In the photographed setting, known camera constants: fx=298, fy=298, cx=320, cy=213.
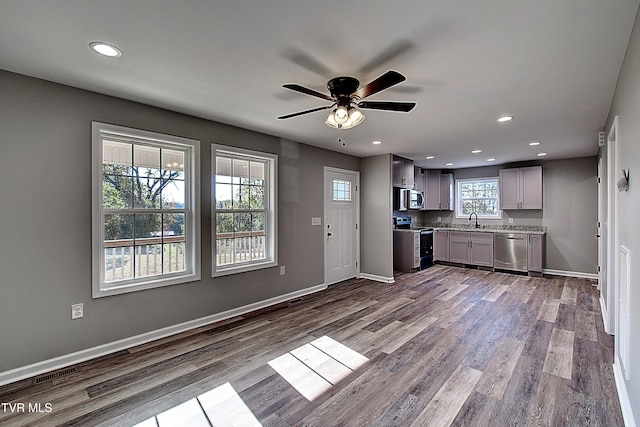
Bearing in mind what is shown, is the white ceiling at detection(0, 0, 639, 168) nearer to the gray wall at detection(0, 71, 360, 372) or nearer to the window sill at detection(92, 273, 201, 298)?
the gray wall at detection(0, 71, 360, 372)

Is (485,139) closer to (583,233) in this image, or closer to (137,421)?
(583,233)

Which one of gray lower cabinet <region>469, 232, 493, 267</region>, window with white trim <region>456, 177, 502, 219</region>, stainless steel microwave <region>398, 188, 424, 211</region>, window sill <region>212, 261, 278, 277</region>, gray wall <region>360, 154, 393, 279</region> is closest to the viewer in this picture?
window sill <region>212, 261, 278, 277</region>

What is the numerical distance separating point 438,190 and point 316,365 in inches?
235

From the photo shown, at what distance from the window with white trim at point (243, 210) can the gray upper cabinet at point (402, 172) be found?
2.49 m

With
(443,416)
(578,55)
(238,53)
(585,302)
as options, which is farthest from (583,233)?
(238,53)

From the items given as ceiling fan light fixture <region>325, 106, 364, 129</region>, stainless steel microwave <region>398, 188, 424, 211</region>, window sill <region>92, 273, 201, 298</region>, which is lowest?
window sill <region>92, 273, 201, 298</region>

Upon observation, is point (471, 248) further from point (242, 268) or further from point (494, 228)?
point (242, 268)

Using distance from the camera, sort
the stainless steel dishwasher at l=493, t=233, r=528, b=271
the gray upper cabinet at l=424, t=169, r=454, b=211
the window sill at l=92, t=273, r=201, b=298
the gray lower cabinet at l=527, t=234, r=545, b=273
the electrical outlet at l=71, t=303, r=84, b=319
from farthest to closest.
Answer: the gray upper cabinet at l=424, t=169, r=454, b=211 → the stainless steel dishwasher at l=493, t=233, r=528, b=271 → the gray lower cabinet at l=527, t=234, r=545, b=273 → the window sill at l=92, t=273, r=201, b=298 → the electrical outlet at l=71, t=303, r=84, b=319

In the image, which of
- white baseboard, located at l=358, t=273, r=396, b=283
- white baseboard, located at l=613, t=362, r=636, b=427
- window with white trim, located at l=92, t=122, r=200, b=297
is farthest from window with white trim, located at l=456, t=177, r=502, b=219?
window with white trim, located at l=92, t=122, r=200, b=297

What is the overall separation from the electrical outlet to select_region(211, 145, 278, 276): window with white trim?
1284mm

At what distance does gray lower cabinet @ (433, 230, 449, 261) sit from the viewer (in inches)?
Answer: 280

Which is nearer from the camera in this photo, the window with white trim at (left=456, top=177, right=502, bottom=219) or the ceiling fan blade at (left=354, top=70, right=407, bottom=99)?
the ceiling fan blade at (left=354, top=70, right=407, bottom=99)

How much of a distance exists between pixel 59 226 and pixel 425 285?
511 cm

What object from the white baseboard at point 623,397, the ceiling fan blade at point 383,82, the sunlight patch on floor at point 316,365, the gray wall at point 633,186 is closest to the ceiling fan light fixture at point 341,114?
the ceiling fan blade at point 383,82
